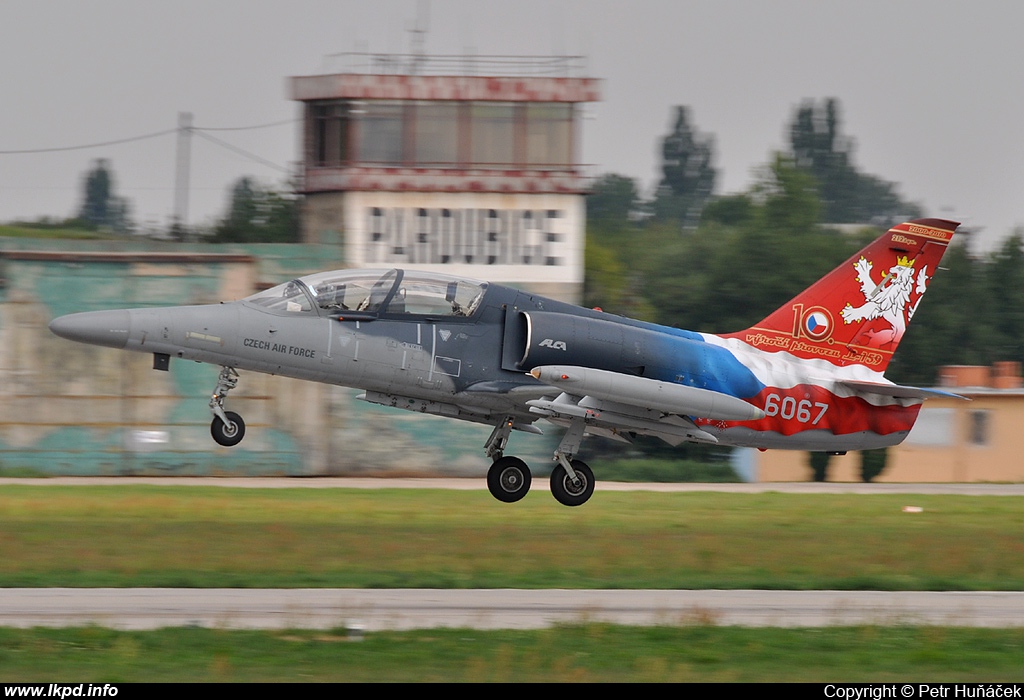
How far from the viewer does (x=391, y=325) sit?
17.4 m

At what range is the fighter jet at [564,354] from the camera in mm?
16797

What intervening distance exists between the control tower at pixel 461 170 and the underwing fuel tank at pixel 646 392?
69.6ft

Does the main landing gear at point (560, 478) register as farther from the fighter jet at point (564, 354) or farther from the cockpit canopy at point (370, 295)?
the cockpit canopy at point (370, 295)

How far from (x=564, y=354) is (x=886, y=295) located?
572 centimetres

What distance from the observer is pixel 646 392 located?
1734 centimetres

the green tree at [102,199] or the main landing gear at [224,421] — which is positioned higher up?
the green tree at [102,199]

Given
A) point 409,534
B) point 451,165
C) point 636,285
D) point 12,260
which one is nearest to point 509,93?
point 451,165

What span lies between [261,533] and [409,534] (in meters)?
2.59

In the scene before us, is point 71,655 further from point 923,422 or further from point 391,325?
point 923,422

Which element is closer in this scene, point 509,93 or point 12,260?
point 12,260

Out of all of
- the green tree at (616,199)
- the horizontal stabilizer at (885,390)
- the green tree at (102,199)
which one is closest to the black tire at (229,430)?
the horizontal stabilizer at (885,390)

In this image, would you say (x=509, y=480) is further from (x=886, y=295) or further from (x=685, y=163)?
(x=685, y=163)

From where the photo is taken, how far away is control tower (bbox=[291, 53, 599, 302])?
3912 cm

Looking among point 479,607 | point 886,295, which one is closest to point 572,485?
point 479,607
